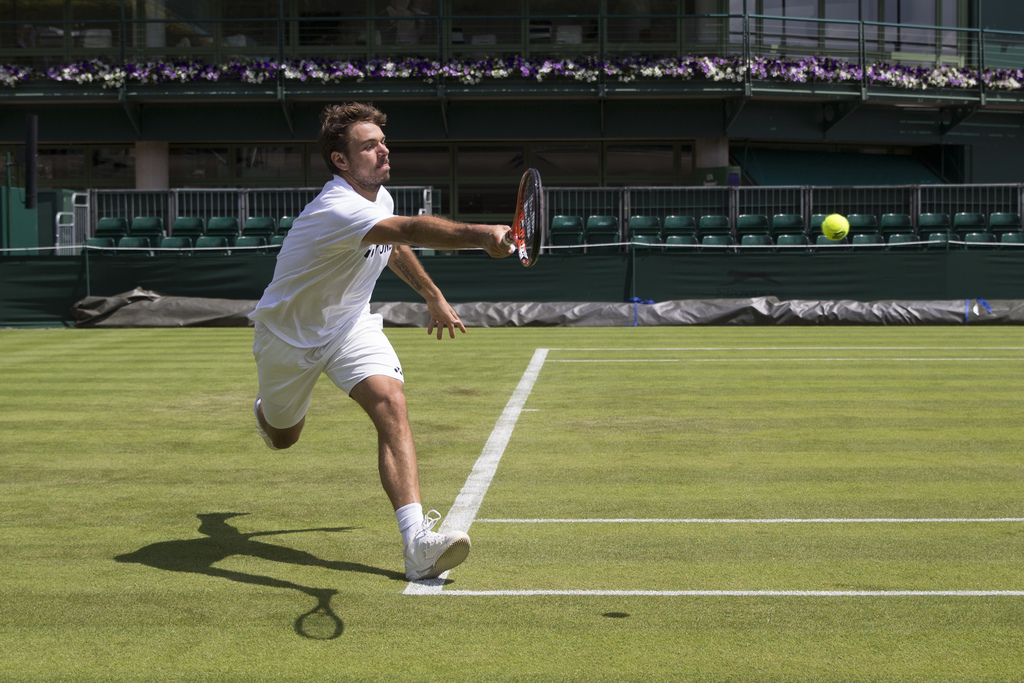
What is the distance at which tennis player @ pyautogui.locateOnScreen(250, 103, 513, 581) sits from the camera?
477 cm

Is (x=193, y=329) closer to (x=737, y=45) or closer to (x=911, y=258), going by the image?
(x=911, y=258)

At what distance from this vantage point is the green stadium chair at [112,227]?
25.1 m

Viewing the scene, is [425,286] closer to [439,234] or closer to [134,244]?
[439,234]

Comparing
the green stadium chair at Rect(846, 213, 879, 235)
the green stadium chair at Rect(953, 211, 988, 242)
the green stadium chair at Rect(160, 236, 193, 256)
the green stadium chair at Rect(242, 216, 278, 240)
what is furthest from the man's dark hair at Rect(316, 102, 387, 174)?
the green stadium chair at Rect(953, 211, 988, 242)

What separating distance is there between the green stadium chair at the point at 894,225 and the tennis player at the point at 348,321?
21784 millimetres

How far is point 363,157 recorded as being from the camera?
5051 mm

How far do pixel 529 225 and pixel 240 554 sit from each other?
2.36 m

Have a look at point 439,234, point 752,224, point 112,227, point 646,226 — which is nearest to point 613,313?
point 646,226

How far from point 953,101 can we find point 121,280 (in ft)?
72.7

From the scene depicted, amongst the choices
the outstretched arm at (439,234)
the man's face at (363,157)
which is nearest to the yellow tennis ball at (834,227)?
the man's face at (363,157)

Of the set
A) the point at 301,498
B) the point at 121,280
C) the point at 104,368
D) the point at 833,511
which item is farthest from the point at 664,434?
the point at 121,280

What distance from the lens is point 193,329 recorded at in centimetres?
1992

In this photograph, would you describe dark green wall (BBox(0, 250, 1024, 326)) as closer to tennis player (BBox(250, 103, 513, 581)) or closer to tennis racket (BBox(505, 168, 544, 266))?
tennis player (BBox(250, 103, 513, 581))

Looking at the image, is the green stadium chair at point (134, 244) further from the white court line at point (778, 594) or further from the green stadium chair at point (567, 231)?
the white court line at point (778, 594)
